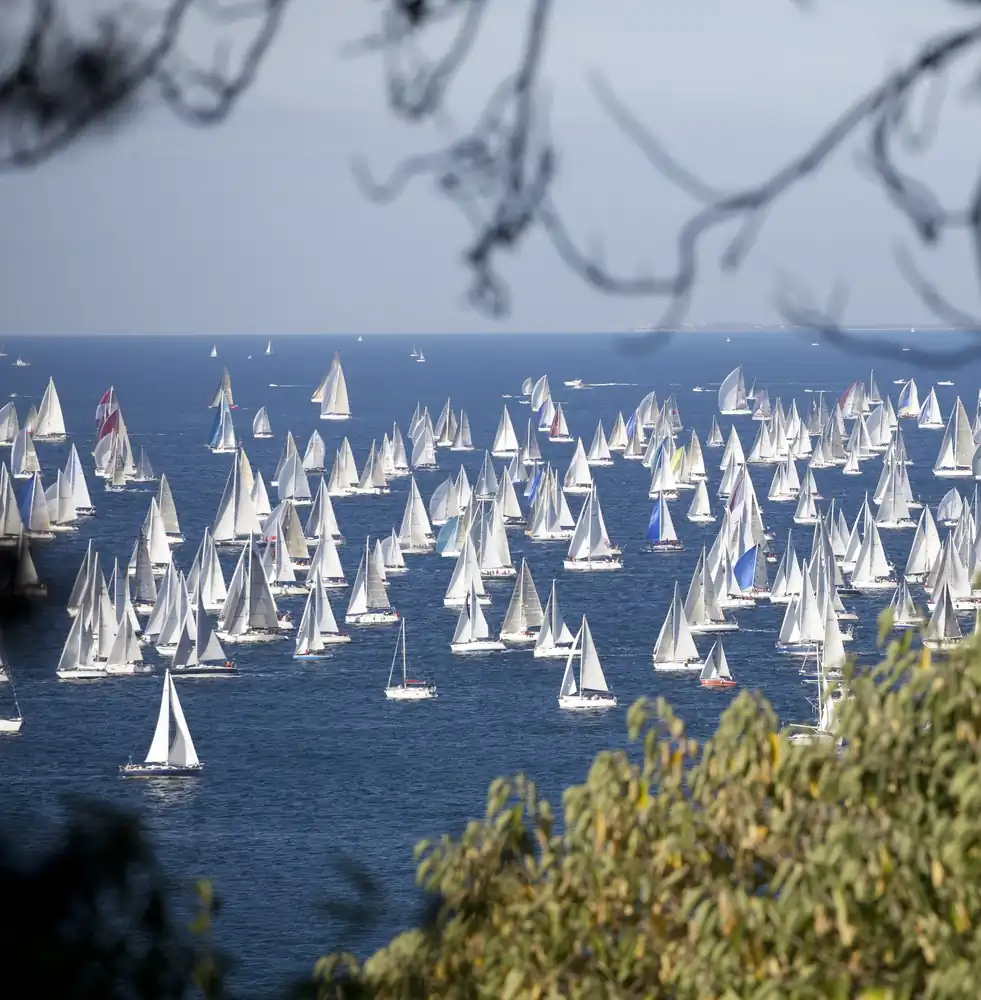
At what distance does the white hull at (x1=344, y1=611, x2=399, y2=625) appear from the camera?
8425 cm

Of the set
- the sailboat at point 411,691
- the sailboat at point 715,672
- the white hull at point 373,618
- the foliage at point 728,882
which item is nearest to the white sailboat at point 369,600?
the white hull at point 373,618

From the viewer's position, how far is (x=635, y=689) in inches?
2702

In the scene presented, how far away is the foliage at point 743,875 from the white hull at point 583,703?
52.8 metres

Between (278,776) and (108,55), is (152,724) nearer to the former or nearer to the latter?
(278,776)

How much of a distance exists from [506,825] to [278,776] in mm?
46732

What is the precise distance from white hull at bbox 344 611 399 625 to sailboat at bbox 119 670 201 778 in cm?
2624

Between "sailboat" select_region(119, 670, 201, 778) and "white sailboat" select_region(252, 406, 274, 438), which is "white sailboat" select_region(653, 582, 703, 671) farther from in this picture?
"white sailboat" select_region(252, 406, 274, 438)

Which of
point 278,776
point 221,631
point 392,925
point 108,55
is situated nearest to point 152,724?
point 278,776

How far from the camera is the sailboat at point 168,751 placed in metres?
57.7

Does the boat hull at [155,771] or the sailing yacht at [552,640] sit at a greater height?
the sailing yacht at [552,640]

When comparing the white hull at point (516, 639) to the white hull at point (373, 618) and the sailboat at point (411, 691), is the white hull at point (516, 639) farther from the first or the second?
the sailboat at point (411, 691)

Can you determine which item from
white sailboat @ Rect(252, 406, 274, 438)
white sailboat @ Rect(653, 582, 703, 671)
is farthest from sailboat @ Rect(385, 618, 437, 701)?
white sailboat @ Rect(252, 406, 274, 438)

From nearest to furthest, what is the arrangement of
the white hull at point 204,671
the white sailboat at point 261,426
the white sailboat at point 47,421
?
the white hull at point 204,671
the white sailboat at point 47,421
the white sailboat at point 261,426

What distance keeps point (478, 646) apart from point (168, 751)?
22216 millimetres
